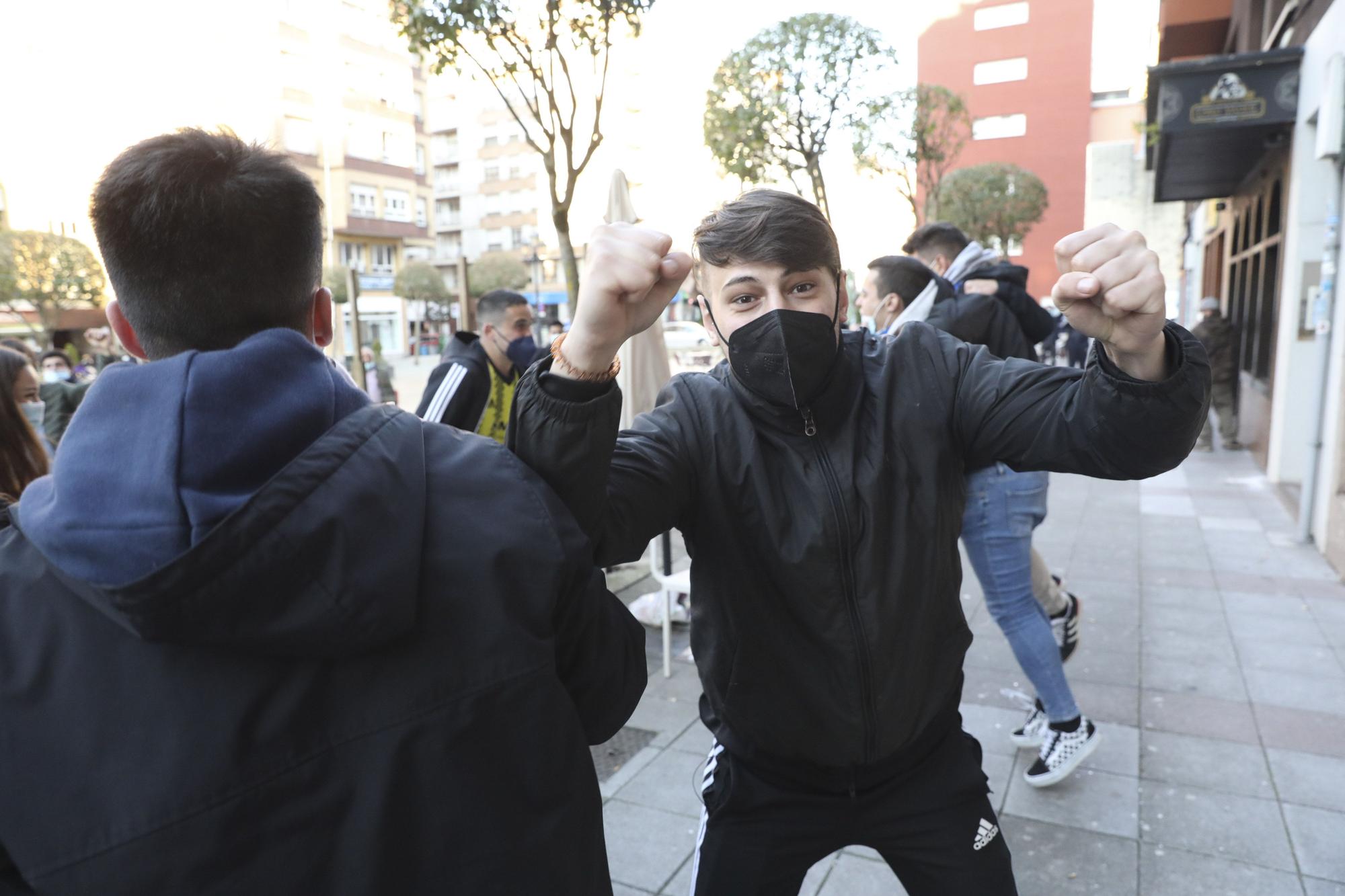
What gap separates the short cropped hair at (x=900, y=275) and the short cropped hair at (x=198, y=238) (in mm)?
3463

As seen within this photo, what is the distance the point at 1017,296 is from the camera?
4.51m

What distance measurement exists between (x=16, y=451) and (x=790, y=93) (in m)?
15.5

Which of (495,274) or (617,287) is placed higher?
(495,274)

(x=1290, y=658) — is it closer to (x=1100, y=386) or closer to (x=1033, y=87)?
(x=1100, y=386)

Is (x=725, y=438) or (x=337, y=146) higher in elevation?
(x=337, y=146)

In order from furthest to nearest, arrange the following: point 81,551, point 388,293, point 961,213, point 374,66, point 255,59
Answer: point 388,293
point 374,66
point 255,59
point 961,213
point 81,551

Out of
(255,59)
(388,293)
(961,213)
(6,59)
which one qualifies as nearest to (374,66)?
(255,59)

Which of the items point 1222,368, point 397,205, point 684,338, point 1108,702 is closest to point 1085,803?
point 1108,702

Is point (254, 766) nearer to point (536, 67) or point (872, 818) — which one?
point (872, 818)

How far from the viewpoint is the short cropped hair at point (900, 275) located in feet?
13.9

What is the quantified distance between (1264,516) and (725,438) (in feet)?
26.1

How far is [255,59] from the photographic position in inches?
1646

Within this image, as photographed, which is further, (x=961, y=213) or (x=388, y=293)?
(x=388, y=293)

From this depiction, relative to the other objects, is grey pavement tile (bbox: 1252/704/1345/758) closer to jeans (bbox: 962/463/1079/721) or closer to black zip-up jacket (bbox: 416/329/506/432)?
jeans (bbox: 962/463/1079/721)
